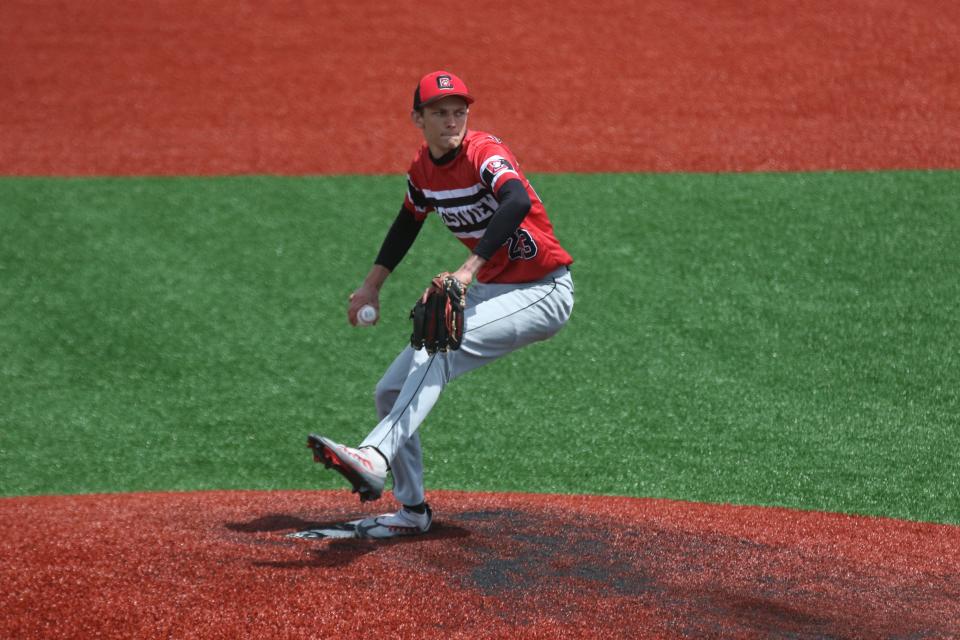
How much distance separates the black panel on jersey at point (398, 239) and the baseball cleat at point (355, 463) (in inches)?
46.9

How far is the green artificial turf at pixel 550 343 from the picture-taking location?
23.7 feet

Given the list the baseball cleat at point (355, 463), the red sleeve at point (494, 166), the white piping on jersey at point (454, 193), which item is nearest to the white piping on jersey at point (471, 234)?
the white piping on jersey at point (454, 193)

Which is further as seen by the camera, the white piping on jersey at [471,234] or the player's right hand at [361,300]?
the player's right hand at [361,300]

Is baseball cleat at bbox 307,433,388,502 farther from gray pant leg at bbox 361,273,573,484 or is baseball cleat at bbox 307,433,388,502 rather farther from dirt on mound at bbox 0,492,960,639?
dirt on mound at bbox 0,492,960,639

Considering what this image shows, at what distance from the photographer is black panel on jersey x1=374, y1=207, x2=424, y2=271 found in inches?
203

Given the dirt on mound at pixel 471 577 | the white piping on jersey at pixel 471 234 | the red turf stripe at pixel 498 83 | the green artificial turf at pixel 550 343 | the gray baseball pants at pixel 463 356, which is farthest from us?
the red turf stripe at pixel 498 83

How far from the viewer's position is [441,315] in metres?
4.28

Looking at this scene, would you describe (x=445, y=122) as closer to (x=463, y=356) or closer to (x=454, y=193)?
(x=454, y=193)

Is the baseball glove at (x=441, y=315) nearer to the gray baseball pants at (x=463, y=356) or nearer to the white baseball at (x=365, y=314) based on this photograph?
the gray baseball pants at (x=463, y=356)

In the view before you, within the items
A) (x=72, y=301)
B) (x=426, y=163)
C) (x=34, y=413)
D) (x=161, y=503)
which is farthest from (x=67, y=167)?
(x=426, y=163)

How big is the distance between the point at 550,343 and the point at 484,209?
4186 mm

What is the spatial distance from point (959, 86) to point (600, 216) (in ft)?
14.2

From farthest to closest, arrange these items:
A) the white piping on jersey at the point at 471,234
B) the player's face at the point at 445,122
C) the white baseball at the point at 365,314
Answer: the white baseball at the point at 365,314, the white piping on jersey at the point at 471,234, the player's face at the point at 445,122

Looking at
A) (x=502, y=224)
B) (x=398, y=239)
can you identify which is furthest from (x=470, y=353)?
(x=398, y=239)
